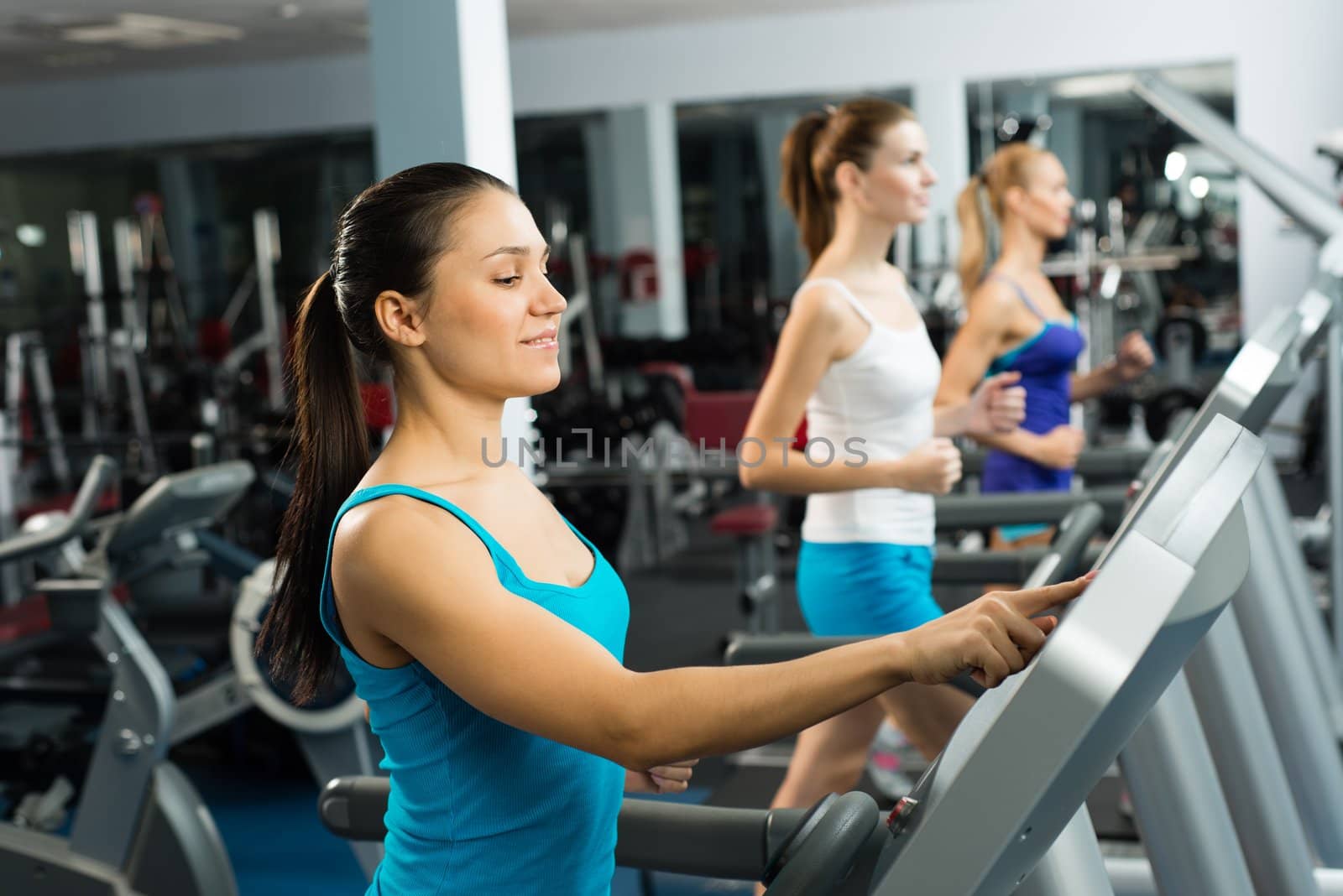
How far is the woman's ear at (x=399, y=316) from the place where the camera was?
3.82ft

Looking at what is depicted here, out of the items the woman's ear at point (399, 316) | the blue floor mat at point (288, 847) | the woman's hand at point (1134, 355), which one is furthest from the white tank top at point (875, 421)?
the woman's ear at point (399, 316)

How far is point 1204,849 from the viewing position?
1.22 m

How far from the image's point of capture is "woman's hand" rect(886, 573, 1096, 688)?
0.82m

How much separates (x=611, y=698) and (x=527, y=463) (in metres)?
1.29

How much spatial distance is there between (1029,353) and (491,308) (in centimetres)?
206

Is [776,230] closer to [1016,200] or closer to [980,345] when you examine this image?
Result: [1016,200]

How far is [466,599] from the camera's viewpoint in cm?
101

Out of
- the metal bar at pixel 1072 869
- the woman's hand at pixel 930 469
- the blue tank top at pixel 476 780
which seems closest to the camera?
the metal bar at pixel 1072 869

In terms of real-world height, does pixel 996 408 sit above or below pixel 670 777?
above

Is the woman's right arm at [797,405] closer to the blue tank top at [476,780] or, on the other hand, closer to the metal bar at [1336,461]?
the blue tank top at [476,780]

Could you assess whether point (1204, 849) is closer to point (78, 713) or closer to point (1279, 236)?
point (78, 713)

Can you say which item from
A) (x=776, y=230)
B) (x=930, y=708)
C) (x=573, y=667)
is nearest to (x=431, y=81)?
(x=930, y=708)

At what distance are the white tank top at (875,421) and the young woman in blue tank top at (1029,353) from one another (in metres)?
0.56

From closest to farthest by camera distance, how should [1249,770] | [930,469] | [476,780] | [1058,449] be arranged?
[476,780], [1249,770], [930,469], [1058,449]
